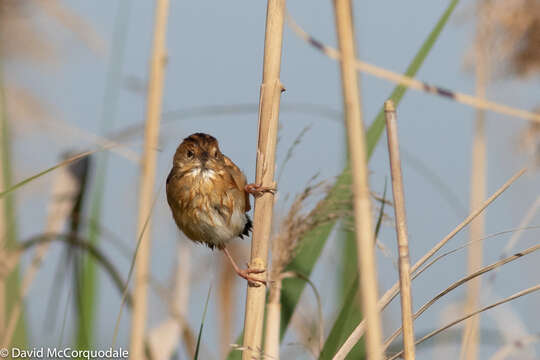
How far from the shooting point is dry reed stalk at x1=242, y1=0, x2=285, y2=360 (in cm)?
150

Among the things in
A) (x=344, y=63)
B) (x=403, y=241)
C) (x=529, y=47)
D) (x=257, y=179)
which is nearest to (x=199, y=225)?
(x=257, y=179)

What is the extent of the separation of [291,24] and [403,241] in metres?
0.56

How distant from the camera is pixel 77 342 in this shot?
6.71ft

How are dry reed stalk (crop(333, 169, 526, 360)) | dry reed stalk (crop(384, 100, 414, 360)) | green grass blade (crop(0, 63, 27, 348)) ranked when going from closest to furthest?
dry reed stalk (crop(384, 100, 414, 360))
dry reed stalk (crop(333, 169, 526, 360))
green grass blade (crop(0, 63, 27, 348))

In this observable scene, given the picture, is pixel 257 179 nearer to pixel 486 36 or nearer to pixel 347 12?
pixel 347 12

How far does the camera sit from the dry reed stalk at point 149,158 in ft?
5.75

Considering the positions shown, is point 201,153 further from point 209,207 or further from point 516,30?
point 516,30

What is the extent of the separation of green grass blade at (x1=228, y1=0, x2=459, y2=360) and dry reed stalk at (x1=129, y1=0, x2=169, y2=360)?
275 mm

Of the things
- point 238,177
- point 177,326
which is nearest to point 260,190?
point 238,177

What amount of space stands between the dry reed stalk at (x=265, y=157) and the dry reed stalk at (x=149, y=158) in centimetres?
34

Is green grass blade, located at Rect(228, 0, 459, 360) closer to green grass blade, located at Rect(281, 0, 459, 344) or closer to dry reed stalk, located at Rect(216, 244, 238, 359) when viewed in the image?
green grass blade, located at Rect(281, 0, 459, 344)

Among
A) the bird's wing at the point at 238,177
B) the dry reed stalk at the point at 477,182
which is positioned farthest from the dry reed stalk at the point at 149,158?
the dry reed stalk at the point at 477,182

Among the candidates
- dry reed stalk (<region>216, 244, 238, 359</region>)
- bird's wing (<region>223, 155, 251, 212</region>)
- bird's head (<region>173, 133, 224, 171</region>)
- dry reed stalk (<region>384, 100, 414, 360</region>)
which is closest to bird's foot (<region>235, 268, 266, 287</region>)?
dry reed stalk (<region>384, 100, 414, 360</region>)

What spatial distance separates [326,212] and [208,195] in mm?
592
